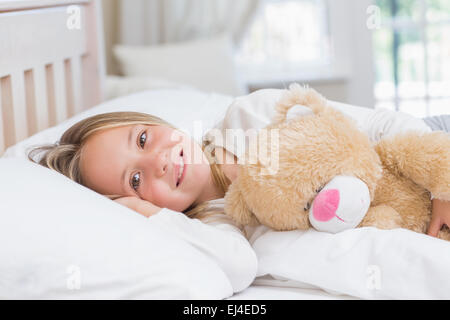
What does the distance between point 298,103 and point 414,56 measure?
2.21 meters

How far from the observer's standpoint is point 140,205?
1.07 metres

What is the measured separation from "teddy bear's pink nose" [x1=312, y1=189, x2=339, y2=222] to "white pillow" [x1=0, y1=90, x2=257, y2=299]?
0.13 meters

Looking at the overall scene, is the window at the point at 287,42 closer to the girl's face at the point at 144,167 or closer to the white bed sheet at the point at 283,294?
the girl's face at the point at 144,167

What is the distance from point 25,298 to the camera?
82cm

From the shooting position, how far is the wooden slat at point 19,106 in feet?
4.41

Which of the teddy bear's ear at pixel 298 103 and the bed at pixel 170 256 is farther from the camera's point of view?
the teddy bear's ear at pixel 298 103

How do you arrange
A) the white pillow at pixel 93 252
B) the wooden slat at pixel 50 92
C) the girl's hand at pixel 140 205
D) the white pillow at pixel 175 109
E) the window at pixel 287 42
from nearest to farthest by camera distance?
the white pillow at pixel 93 252 → the girl's hand at pixel 140 205 → the white pillow at pixel 175 109 → the wooden slat at pixel 50 92 → the window at pixel 287 42

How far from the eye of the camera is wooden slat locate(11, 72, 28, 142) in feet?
4.41

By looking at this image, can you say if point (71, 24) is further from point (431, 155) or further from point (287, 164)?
point (431, 155)

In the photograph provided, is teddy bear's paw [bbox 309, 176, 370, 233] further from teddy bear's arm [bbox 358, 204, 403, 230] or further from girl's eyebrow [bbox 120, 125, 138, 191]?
girl's eyebrow [bbox 120, 125, 138, 191]

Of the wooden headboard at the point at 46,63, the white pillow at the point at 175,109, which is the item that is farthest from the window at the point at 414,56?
the wooden headboard at the point at 46,63

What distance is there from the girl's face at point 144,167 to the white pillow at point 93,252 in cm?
14

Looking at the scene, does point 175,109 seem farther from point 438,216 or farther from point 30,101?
point 438,216

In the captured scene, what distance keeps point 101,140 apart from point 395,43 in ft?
7.44
